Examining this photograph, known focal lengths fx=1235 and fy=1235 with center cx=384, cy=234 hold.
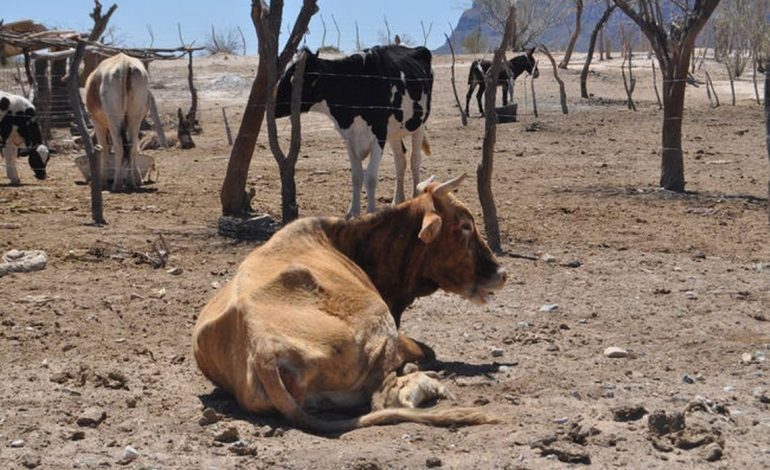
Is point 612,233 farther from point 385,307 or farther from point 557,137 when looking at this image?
point 557,137

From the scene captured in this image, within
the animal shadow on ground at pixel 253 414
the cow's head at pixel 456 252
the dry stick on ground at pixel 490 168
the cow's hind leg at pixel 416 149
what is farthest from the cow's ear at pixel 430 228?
the cow's hind leg at pixel 416 149

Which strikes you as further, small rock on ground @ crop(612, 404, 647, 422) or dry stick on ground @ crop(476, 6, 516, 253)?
dry stick on ground @ crop(476, 6, 516, 253)

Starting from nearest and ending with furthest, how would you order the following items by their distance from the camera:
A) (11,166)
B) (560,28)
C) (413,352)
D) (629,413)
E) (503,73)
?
(629,413) → (413,352) → (11,166) → (503,73) → (560,28)

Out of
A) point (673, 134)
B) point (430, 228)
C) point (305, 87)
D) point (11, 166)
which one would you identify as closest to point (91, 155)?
point (305, 87)

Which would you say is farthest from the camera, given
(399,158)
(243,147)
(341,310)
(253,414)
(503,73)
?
(503,73)

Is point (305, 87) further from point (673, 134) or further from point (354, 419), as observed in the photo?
point (354, 419)

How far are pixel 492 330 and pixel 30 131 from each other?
12.0 meters

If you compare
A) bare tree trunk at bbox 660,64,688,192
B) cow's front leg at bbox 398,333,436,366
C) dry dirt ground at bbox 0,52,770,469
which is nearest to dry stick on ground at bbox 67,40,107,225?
dry dirt ground at bbox 0,52,770,469

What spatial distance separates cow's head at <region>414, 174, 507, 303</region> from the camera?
7.84 meters

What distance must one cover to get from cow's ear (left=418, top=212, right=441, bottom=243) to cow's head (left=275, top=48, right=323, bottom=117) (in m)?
6.05

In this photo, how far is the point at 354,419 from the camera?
6.32 meters

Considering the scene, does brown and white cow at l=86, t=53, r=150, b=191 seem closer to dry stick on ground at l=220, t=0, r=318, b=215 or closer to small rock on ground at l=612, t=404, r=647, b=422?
dry stick on ground at l=220, t=0, r=318, b=215

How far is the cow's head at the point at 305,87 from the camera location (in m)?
13.4

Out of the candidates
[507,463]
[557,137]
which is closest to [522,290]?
[507,463]
